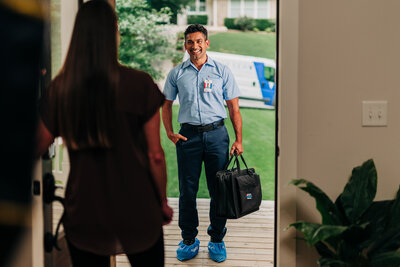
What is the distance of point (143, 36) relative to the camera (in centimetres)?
735

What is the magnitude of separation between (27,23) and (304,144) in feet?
4.10

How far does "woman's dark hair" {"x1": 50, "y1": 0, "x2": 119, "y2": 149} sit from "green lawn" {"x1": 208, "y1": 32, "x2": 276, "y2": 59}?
250 inches

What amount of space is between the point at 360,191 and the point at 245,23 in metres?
6.28

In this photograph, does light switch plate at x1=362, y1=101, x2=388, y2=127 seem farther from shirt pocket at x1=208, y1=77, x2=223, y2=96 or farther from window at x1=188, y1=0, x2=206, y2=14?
window at x1=188, y1=0, x2=206, y2=14

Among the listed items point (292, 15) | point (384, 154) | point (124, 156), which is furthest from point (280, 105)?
point (124, 156)

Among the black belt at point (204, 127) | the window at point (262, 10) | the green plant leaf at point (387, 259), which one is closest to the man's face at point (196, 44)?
the black belt at point (204, 127)

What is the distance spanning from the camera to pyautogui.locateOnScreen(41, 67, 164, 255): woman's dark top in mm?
1138

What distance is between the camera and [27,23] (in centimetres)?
137

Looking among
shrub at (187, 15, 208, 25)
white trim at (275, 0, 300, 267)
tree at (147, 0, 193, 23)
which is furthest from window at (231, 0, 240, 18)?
white trim at (275, 0, 300, 267)

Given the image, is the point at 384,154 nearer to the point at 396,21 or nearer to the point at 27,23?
the point at 396,21

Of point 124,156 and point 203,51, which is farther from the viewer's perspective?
point 203,51

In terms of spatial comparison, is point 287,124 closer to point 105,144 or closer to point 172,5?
point 105,144

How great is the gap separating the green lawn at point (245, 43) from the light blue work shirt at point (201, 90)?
452 centimetres

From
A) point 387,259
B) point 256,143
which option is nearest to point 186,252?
point 387,259
